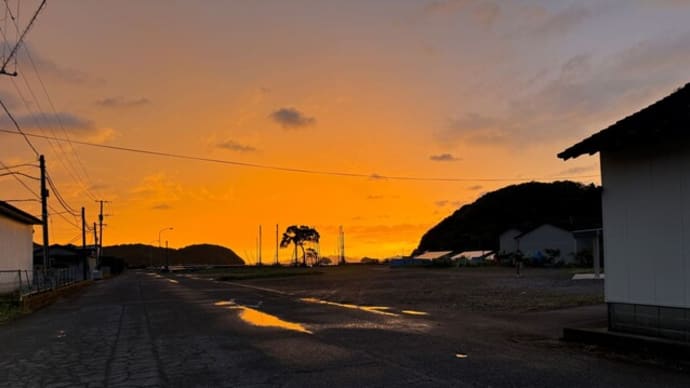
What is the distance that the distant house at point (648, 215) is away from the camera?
905 cm

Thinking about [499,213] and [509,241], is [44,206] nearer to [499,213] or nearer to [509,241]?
[509,241]

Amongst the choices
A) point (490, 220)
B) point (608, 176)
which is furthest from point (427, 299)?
point (490, 220)

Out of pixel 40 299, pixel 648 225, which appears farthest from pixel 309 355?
pixel 40 299

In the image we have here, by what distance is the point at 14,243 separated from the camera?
3712 centimetres

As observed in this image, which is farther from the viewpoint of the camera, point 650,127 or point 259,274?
point 259,274

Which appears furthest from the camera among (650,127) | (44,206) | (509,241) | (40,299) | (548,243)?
(509,241)

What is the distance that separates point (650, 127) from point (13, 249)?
37407 millimetres

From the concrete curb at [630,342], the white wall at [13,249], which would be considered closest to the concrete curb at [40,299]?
the white wall at [13,249]

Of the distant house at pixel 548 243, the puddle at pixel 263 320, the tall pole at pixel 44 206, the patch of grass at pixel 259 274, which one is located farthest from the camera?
the distant house at pixel 548 243

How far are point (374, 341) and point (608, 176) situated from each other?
17.3ft

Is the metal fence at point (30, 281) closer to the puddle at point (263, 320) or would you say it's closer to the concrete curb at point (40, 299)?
the concrete curb at point (40, 299)

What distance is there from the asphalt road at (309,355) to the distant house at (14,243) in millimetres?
16791

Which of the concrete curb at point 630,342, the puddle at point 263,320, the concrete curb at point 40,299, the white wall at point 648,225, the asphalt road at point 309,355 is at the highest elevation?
the white wall at point 648,225

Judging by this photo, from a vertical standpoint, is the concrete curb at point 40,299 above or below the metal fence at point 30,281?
below
